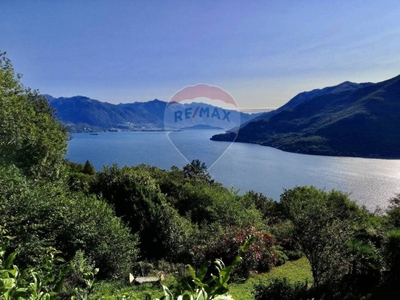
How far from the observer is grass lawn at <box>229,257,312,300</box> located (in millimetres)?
9130

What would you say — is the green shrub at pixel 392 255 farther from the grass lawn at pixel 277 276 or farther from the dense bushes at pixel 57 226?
the dense bushes at pixel 57 226

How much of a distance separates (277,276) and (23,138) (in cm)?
1263

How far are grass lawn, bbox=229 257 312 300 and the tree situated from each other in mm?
9394

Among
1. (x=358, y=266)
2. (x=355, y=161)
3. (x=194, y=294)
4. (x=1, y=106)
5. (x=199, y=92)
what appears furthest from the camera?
(x=355, y=161)

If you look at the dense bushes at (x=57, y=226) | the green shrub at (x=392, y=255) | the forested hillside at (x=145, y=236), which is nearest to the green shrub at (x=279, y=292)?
the forested hillside at (x=145, y=236)

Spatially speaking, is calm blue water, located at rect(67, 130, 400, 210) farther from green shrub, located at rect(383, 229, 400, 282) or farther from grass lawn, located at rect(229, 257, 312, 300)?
green shrub, located at rect(383, 229, 400, 282)

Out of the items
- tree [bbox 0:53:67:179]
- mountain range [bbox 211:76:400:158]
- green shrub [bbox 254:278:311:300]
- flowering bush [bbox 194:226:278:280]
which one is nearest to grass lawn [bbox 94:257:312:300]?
flowering bush [bbox 194:226:278:280]

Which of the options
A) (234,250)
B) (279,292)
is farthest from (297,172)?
(279,292)

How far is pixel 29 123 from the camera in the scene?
1554 cm

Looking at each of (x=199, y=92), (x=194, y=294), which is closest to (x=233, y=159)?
(x=199, y=92)

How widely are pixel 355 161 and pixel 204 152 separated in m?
95.9

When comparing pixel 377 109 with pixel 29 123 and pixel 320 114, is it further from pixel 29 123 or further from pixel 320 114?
pixel 29 123

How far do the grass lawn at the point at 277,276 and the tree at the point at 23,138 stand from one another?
30.8 feet

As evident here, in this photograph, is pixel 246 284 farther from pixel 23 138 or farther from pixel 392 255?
pixel 23 138
